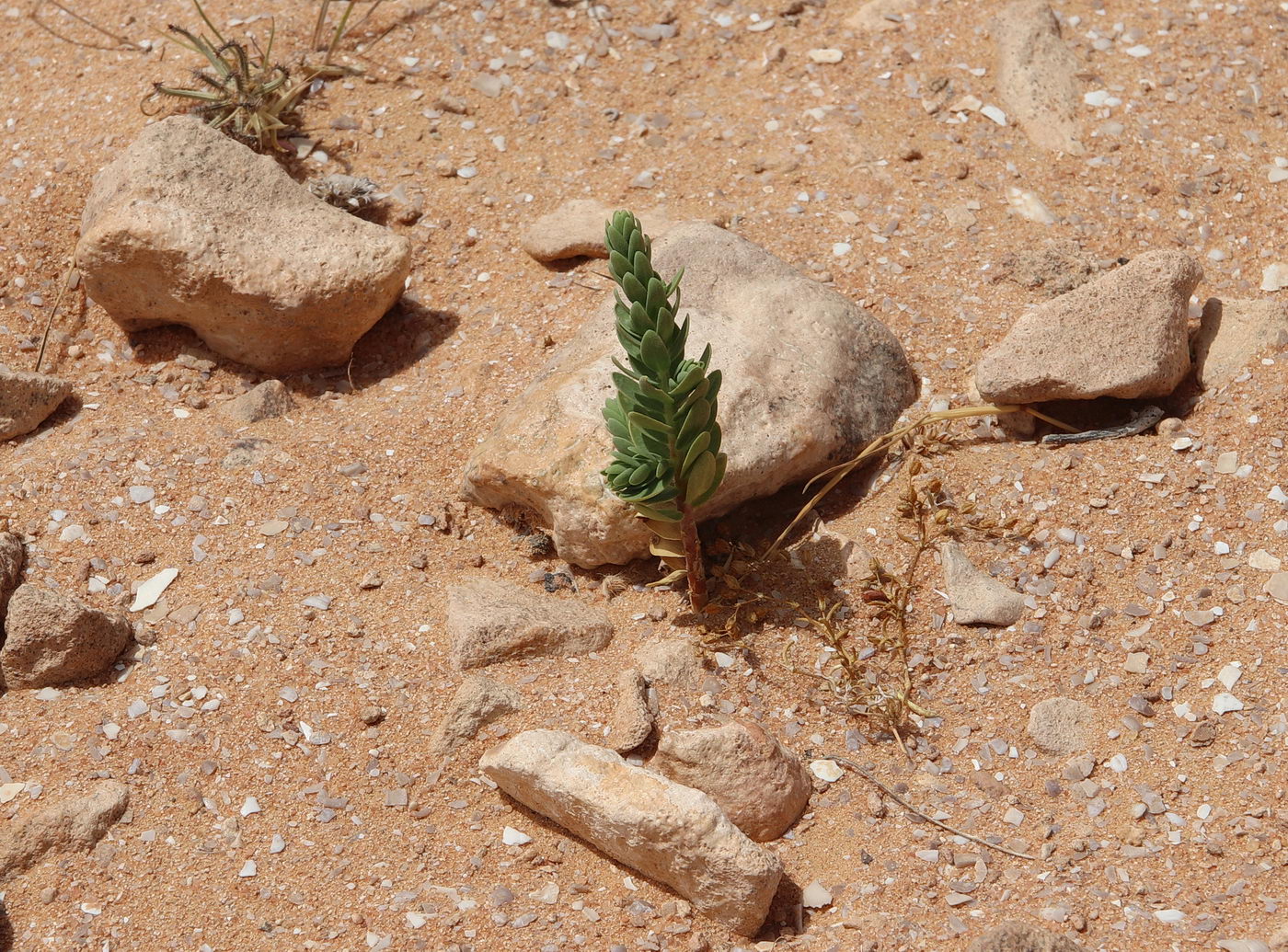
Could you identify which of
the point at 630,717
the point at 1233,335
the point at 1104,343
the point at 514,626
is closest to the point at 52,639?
the point at 514,626

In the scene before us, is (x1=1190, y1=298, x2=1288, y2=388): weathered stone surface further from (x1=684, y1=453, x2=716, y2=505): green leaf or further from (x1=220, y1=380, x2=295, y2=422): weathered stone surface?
(x1=220, y1=380, x2=295, y2=422): weathered stone surface

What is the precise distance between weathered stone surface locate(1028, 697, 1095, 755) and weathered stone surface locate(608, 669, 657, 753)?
2.80ft

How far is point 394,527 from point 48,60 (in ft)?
8.48

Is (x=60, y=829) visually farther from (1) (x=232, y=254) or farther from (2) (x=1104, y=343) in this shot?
(2) (x=1104, y=343)

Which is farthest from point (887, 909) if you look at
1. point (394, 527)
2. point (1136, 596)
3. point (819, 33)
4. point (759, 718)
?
point (819, 33)

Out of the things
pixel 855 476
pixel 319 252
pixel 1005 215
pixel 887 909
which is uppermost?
pixel 319 252

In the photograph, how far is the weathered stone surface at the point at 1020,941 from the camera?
2.30 m

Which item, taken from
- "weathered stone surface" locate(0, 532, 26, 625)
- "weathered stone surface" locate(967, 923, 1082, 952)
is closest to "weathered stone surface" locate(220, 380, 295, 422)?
"weathered stone surface" locate(0, 532, 26, 625)

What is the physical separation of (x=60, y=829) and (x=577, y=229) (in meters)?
2.21

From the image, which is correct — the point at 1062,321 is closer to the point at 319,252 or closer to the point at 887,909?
the point at 887,909

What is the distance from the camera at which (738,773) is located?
8.55 feet

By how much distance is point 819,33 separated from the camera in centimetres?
448

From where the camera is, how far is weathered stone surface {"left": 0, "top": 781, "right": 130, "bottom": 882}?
261 centimetres

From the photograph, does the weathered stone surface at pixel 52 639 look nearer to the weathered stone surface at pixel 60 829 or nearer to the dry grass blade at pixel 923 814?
the weathered stone surface at pixel 60 829
